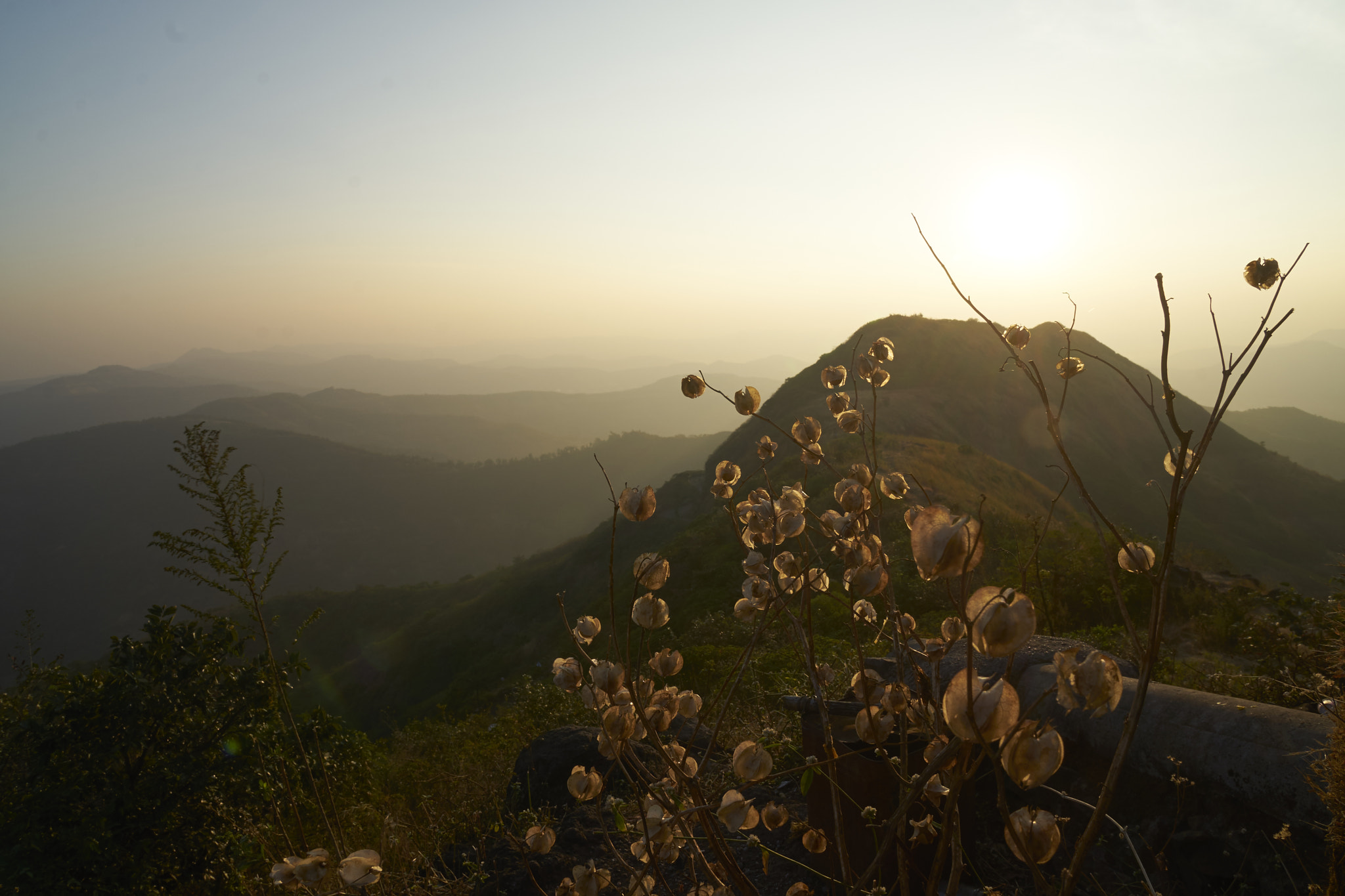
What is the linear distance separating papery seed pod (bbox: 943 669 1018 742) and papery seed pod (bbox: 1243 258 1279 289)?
40.8 inches

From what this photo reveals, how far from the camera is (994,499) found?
20438 mm

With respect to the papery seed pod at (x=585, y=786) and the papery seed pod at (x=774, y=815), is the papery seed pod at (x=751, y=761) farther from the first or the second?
the papery seed pod at (x=585, y=786)

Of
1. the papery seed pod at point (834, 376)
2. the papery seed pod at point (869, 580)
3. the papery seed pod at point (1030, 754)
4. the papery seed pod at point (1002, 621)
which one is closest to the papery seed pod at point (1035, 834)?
the papery seed pod at point (1030, 754)

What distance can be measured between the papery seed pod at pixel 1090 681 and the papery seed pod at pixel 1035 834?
0.61 ft

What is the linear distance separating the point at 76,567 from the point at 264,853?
346 feet

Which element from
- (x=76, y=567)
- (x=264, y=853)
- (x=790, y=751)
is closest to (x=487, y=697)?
(x=264, y=853)

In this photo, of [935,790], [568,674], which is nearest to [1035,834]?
[935,790]

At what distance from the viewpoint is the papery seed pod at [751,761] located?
149 centimetres

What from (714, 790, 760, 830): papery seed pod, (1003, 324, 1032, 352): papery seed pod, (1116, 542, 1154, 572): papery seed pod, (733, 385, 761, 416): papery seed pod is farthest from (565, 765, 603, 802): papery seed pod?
(1003, 324, 1032, 352): papery seed pod

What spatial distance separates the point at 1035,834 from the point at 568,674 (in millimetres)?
1090

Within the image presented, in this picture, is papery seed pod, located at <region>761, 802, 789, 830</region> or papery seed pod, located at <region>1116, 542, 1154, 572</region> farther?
papery seed pod, located at <region>761, 802, 789, 830</region>

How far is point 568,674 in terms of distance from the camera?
5.64ft

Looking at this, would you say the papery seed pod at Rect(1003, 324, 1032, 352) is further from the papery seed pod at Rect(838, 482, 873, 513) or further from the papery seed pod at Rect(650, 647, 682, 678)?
the papery seed pod at Rect(650, 647, 682, 678)

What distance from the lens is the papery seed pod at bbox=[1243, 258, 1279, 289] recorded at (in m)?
1.28
